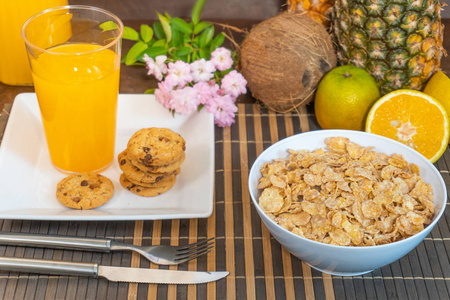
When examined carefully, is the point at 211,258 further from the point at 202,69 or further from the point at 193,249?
the point at 202,69

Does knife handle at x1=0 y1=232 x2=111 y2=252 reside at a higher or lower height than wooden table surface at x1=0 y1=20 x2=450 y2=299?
higher

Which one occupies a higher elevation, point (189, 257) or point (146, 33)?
point (146, 33)

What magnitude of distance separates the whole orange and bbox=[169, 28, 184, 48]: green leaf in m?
0.42

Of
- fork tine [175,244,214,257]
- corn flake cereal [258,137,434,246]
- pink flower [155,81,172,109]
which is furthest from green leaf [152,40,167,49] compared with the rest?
fork tine [175,244,214,257]

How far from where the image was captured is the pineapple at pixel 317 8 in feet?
4.78

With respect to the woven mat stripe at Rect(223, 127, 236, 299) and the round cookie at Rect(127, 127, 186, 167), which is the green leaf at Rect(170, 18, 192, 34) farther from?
the round cookie at Rect(127, 127, 186, 167)

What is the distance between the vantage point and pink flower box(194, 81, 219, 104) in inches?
50.3

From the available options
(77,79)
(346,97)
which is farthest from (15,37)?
(346,97)

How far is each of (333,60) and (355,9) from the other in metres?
0.14

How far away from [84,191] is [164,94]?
0.35 meters

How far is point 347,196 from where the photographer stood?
0.96 meters

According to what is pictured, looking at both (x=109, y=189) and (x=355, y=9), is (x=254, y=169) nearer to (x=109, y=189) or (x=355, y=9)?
(x=109, y=189)

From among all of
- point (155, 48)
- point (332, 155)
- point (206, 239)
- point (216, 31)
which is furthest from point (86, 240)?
point (216, 31)

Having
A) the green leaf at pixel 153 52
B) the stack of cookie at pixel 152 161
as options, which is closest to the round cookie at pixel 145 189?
the stack of cookie at pixel 152 161
